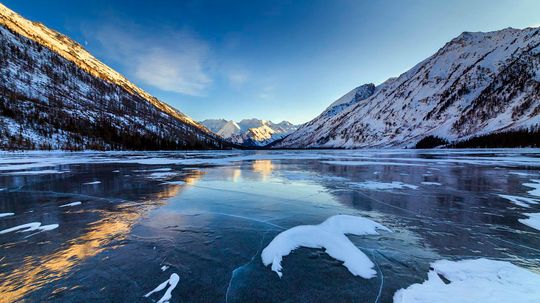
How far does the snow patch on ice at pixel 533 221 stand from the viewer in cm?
764

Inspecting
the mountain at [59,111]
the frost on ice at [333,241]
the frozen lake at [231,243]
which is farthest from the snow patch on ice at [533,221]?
the mountain at [59,111]

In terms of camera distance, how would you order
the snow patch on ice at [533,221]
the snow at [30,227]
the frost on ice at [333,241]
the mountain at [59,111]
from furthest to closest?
1. the mountain at [59,111]
2. the snow patch on ice at [533,221]
3. the snow at [30,227]
4. the frost on ice at [333,241]

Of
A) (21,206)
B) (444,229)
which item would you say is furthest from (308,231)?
(21,206)

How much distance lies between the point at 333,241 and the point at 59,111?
164 m

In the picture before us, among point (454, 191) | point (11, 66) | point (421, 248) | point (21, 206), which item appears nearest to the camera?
point (421, 248)

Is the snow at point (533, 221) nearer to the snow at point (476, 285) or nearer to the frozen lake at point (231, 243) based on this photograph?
the frozen lake at point (231, 243)

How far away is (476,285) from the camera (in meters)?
4.42

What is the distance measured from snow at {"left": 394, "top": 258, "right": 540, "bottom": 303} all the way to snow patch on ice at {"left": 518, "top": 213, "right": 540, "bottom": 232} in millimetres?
3839

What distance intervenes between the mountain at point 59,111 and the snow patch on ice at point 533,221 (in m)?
122

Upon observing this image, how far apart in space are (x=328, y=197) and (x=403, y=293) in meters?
7.94

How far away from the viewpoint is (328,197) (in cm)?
1219

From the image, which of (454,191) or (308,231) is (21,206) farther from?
(454,191)

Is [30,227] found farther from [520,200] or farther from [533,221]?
[520,200]

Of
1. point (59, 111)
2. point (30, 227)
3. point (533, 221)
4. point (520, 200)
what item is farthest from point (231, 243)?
point (59, 111)
